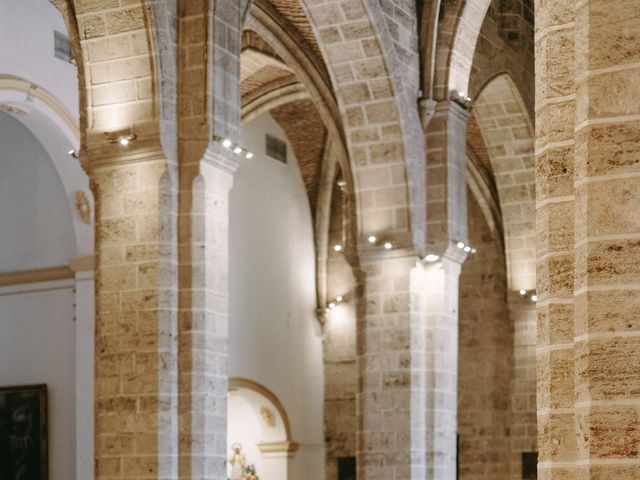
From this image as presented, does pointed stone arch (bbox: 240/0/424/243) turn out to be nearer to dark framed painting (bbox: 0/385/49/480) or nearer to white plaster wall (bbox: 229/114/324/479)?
dark framed painting (bbox: 0/385/49/480)

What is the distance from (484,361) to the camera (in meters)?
20.4

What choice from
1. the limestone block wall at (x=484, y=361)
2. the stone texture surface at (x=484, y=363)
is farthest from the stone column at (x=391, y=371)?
the limestone block wall at (x=484, y=361)

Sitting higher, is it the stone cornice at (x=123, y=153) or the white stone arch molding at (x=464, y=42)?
the white stone arch molding at (x=464, y=42)

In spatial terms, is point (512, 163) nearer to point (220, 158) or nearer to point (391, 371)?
point (391, 371)

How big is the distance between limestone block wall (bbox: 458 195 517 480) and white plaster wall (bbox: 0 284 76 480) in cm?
816

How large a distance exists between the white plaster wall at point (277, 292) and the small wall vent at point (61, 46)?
455cm

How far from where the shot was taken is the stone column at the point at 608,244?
381 cm

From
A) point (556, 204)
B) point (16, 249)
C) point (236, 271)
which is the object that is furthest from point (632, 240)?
point (236, 271)

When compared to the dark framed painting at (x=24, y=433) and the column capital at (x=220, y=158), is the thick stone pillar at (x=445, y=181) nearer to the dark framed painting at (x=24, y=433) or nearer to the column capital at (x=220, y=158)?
the column capital at (x=220, y=158)

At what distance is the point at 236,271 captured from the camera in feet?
56.3

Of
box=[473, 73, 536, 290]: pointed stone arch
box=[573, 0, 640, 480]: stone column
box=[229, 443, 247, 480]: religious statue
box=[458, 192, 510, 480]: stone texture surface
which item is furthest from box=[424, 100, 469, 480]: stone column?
box=[573, 0, 640, 480]: stone column

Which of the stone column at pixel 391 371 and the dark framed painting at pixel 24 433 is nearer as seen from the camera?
the stone column at pixel 391 371

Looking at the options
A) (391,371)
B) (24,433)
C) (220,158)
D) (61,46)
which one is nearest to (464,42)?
(391,371)

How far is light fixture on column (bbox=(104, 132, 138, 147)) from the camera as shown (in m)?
9.48
